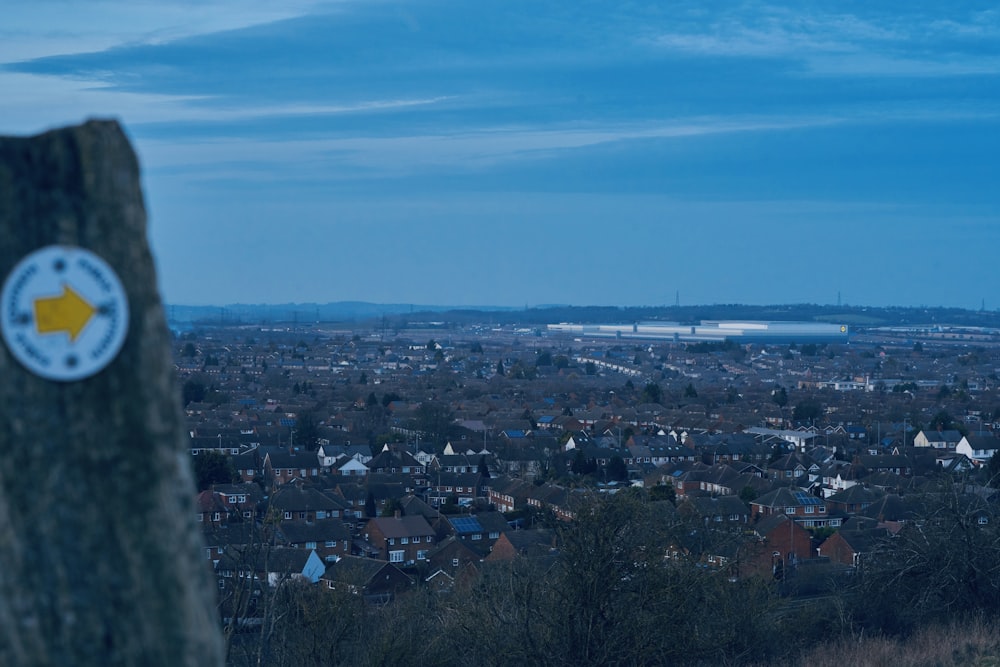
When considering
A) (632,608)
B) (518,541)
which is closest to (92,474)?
(632,608)

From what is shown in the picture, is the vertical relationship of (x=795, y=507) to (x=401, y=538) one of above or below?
above

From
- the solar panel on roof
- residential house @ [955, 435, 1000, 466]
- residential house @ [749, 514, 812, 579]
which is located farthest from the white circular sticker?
residential house @ [955, 435, 1000, 466]

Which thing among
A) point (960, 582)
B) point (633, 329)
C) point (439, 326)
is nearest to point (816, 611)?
point (960, 582)

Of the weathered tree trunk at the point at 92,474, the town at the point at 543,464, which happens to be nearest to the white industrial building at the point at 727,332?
the town at the point at 543,464

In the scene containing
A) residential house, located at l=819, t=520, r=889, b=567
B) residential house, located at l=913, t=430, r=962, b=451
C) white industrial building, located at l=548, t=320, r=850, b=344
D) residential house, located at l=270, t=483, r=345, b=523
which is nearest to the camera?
residential house, located at l=819, t=520, r=889, b=567

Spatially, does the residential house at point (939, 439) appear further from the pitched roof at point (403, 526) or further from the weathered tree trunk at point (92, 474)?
the weathered tree trunk at point (92, 474)

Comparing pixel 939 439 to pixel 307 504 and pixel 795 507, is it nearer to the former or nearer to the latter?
pixel 795 507

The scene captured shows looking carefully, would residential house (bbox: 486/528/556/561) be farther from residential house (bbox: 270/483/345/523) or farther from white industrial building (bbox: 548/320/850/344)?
white industrial building (bbox: 548/320/850/344)
